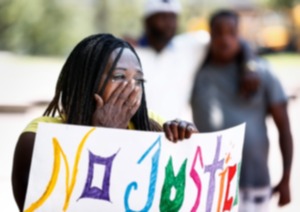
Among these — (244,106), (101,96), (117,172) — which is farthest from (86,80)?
(244,106)

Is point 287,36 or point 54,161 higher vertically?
point 287,36

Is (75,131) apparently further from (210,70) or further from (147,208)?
(210,70)

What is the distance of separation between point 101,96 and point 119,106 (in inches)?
2.6

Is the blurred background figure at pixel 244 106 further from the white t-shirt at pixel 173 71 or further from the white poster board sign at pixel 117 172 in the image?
the white poster board sign at pixel 117 172

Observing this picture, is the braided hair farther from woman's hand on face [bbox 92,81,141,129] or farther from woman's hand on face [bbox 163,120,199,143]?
woman's hand on face [bbox 163,120,199,143]

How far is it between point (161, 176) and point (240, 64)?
244cm

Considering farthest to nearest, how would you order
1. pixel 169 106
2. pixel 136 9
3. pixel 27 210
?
pixel 136 9 → pixel 169 106 → pixel 27 210

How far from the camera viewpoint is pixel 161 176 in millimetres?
3246

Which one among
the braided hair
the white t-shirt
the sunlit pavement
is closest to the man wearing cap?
the white t-shirt

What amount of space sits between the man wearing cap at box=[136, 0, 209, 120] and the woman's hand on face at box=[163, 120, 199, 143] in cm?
222

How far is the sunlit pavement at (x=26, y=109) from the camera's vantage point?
8281 millimetres

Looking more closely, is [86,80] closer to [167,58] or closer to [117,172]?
[117,172]

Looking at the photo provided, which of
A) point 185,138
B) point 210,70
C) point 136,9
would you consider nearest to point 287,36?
point 136,9

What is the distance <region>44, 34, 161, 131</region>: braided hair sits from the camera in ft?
10.5
